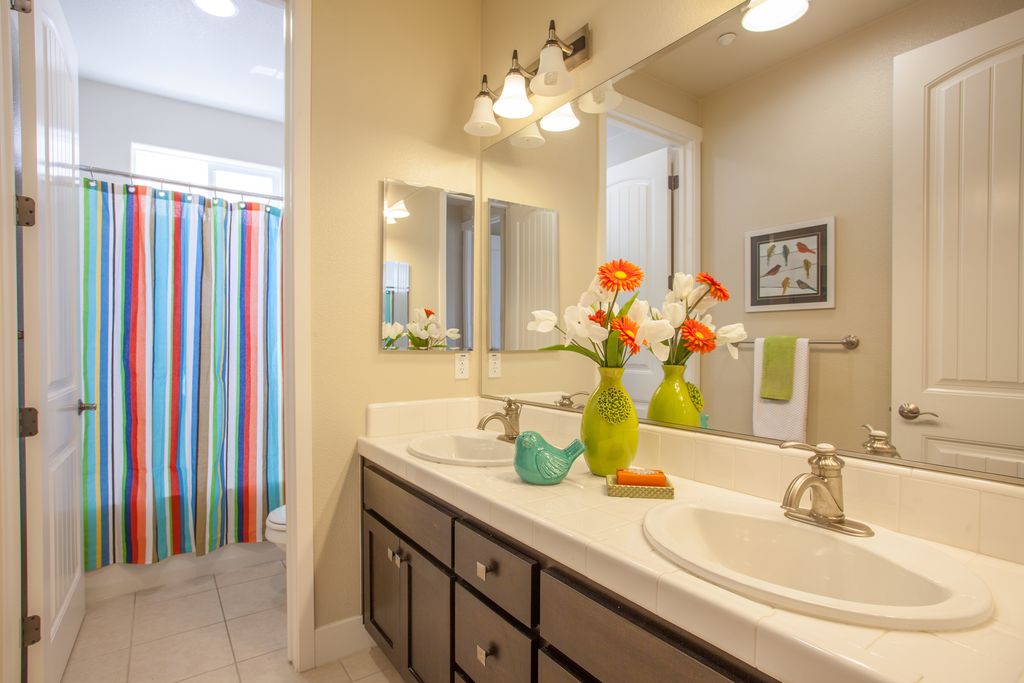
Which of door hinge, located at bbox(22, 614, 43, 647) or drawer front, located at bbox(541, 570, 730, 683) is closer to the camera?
drawer front, located at bbox(541, 570, 730, 683)

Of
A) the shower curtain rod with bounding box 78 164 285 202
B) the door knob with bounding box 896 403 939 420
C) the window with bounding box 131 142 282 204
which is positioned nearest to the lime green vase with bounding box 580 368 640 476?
the door knob with bounding box 896 403 939 420

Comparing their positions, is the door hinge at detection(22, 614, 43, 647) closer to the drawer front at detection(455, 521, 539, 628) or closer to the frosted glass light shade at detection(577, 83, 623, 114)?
the drawer front at detection(455, 521, 539, 628)

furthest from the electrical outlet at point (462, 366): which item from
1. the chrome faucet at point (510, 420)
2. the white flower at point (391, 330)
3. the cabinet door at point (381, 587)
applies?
the cabinet door at point (381, 587)

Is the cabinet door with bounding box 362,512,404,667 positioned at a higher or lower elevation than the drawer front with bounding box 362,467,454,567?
lower

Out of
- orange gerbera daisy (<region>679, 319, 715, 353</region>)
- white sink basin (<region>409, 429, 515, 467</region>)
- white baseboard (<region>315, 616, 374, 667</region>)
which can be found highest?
orange gerbera daisy (<region>679, 319, 715, 353</region>)

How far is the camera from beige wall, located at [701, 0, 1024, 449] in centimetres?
102

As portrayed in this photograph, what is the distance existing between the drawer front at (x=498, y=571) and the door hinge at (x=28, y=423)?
1.30 m

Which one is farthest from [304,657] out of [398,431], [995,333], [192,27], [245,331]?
[192,27]

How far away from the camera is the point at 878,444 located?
1.01 meters

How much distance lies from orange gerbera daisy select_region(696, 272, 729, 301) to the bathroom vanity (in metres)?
0.75

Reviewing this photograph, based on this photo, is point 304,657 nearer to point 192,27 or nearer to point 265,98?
point 192,27

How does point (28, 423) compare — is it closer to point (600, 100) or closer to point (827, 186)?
point (600, 100)

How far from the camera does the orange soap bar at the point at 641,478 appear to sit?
1168mm

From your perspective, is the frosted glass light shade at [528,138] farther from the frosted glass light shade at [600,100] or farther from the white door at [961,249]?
the white door at [961,249]
